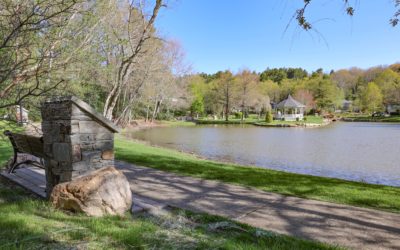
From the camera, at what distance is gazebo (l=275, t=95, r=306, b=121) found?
4638 cm

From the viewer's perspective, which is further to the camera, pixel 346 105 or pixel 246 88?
pixel 346 105

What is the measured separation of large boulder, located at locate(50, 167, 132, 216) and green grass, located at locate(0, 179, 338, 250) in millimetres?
110

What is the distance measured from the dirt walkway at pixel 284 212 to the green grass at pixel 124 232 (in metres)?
0.40

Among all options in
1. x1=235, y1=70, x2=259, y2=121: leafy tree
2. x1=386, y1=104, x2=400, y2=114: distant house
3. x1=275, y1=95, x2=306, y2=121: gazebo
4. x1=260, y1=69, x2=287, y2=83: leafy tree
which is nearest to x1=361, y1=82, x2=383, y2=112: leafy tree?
x1=386, y1=104, x2=400, y2=114: distant house

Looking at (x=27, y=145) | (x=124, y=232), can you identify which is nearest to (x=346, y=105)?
(x=27, y=145)

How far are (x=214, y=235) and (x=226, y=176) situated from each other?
3605 mm

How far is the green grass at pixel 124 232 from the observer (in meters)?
2.59

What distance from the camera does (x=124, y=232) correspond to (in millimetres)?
2859

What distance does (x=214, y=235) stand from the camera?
3129mm

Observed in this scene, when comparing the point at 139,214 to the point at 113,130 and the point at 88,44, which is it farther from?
the point at 88,44

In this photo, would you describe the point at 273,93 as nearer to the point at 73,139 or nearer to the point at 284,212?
the point at 284,212

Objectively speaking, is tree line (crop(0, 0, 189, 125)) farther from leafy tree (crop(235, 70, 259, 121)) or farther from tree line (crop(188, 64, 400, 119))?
leafy tree (crop(235, 70, 259, 121))

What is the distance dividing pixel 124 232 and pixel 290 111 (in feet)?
161

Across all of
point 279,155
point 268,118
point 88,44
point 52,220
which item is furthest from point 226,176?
point 268,118
